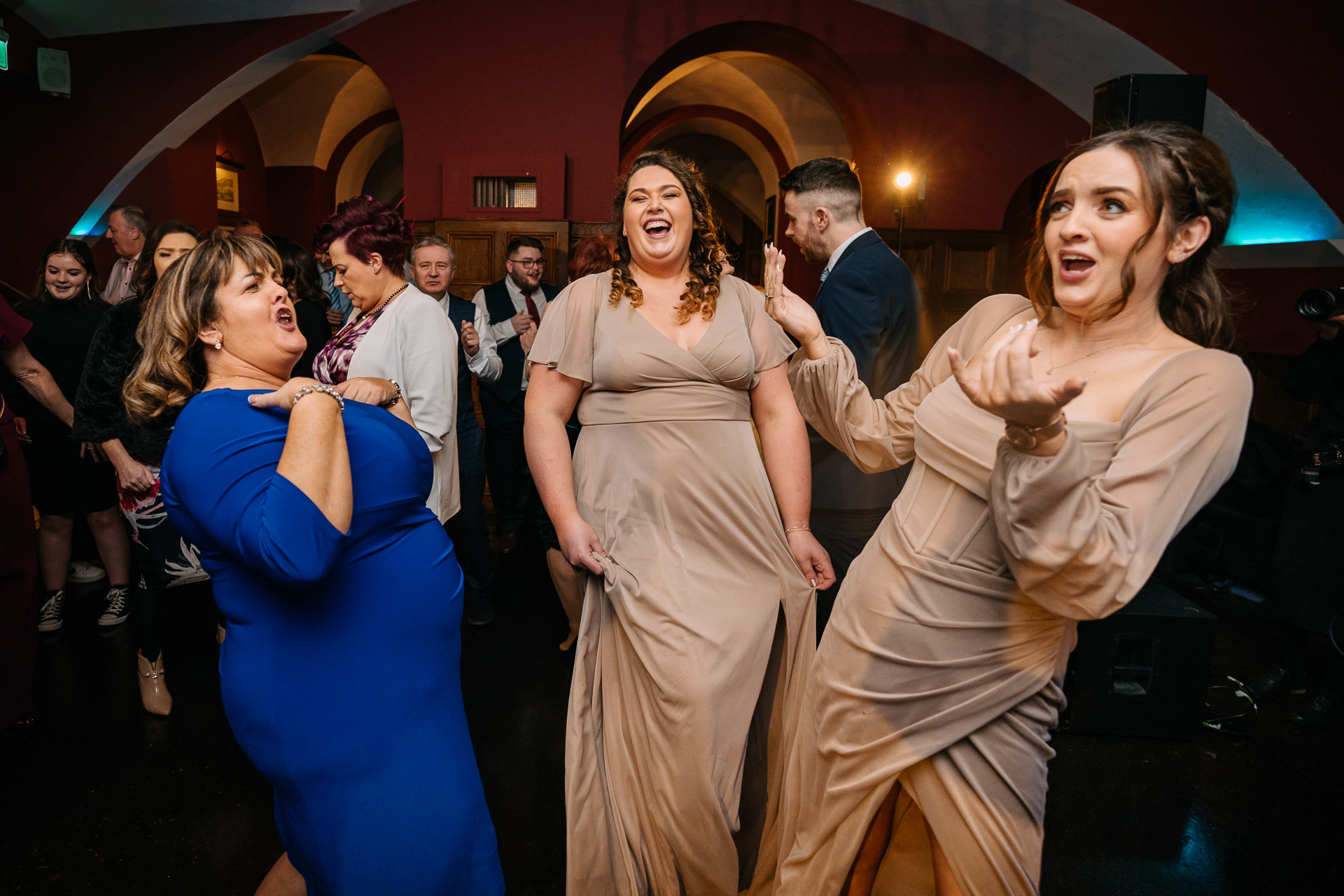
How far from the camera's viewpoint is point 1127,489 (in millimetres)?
977

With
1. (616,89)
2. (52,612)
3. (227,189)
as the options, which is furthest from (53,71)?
(52,612)

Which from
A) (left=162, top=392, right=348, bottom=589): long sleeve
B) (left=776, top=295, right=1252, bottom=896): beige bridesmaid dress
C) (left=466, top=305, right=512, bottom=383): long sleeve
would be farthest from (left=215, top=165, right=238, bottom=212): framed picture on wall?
(left=776, top=295, right=1252, bottom=896): beige bridesmaid dress

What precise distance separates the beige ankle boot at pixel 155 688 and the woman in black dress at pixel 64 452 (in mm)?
830

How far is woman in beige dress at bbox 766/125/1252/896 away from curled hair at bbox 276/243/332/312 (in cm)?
280

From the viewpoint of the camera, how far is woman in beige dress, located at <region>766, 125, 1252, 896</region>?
3.15 ft

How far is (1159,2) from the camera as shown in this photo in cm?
560

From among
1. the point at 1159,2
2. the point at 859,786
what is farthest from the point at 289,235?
the point at 859,786

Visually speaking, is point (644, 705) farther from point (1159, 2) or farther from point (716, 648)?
point (1159, 2)

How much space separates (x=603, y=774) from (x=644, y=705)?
216mm

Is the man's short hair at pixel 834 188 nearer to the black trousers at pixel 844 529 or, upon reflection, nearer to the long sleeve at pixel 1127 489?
the black trousers at pixel 844 529

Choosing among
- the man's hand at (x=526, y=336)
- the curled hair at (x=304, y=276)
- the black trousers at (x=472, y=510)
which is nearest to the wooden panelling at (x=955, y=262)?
the man's hand at (x=526, y=336)

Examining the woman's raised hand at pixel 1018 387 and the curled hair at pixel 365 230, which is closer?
the woman's raised hand at pixel 1018 387

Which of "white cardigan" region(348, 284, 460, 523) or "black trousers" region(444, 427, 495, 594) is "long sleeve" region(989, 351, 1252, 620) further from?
"black trousers" region(444, 427, 495, 594)

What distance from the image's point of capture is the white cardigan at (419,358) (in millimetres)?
2424
